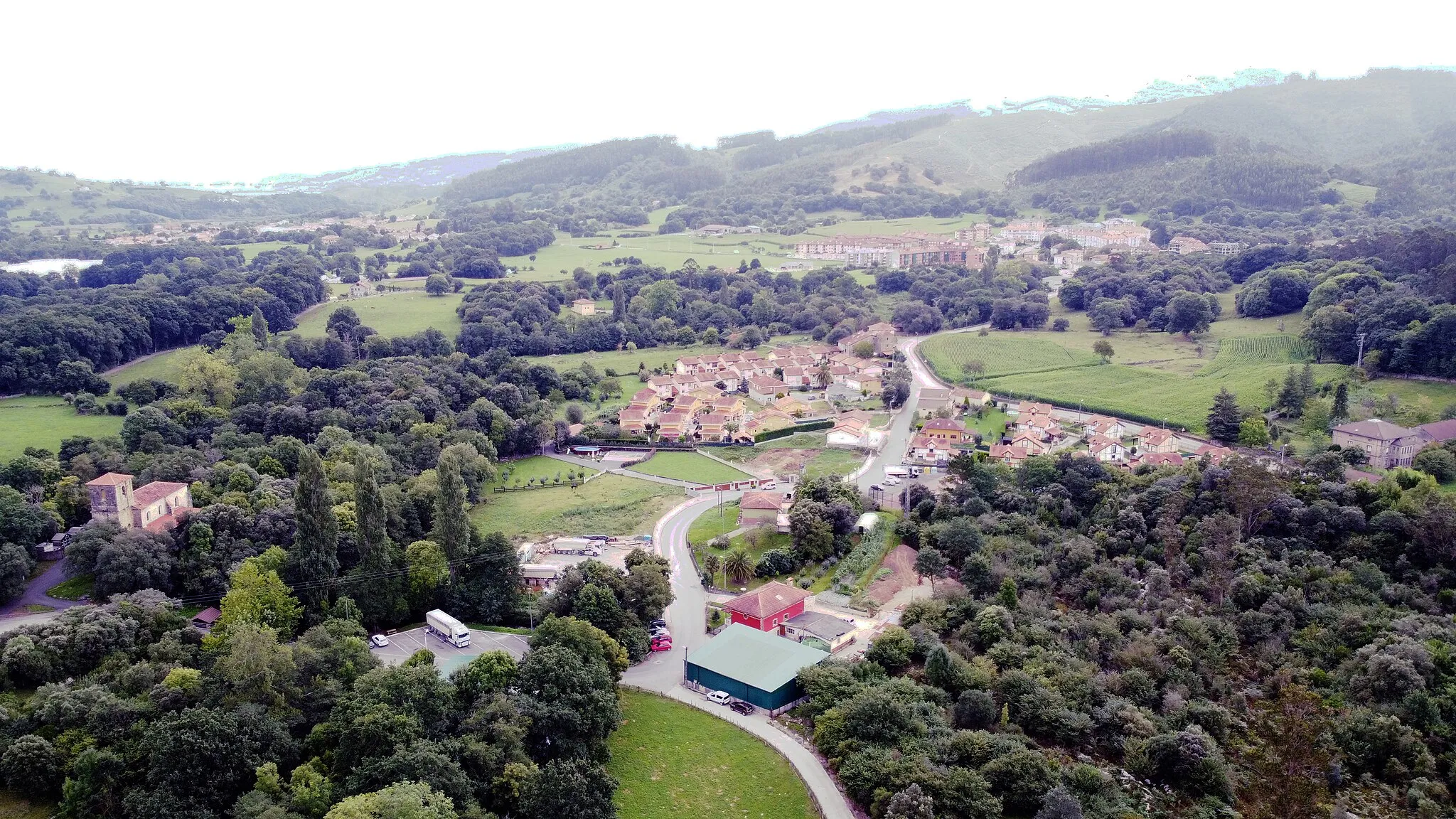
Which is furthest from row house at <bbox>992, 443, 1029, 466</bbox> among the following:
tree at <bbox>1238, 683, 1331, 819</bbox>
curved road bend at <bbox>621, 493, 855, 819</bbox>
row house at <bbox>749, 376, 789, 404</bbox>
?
tree at <bbox>1238, 683, 1331, 819</bbox>

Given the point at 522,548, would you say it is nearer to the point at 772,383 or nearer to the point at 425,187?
the point at 772,383

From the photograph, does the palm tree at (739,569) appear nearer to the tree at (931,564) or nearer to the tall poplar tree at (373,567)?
the tree at (931,564)

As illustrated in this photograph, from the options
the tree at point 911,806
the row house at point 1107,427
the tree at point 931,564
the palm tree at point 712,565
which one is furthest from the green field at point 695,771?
the row house at point 1107,427

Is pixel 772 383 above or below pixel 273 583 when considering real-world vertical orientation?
below

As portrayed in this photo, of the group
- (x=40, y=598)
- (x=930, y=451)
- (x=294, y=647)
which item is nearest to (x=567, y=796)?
(x=294, y=647)

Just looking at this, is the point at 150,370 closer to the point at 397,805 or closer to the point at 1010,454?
the point at 397,805

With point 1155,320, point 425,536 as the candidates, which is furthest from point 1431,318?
point 425,536
